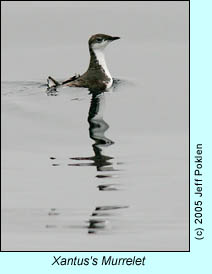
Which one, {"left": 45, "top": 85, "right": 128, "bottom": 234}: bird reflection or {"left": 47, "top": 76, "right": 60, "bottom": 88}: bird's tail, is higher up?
{"left": 47, "top": 76, "right": 60, "bottom": 88}: bird's tail

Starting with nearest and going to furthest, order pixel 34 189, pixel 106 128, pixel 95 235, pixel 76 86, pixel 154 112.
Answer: pixel 95 235 < pixel 34 189 < pixel 106 128 < pixel 154 112 < pixel 76 86

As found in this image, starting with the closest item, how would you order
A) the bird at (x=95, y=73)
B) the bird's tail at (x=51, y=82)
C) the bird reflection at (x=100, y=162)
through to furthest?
the bird reflection at (x=100, y=162) < the bird's tail at (x=51, y=82) < the bird at (x=95, y=73)

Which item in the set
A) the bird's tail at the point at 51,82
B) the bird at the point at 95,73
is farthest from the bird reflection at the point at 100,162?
the bird at the point at 95,73

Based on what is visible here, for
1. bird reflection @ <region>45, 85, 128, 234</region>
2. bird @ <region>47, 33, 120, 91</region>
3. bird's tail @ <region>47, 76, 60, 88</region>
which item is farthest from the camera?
bird @ <region>47, 33, 120, 91</region>

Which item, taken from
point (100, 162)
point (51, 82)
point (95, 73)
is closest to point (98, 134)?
point (100, 162)

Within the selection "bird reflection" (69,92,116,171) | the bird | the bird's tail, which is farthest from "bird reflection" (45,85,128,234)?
the bird

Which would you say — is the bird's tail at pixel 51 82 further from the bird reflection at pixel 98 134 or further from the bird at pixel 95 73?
the bird reflection at pixel 98 134

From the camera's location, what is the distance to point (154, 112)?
1465cm

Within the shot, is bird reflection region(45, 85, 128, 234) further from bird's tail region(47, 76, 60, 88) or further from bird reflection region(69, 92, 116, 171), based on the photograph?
bird's tail region(47, 76, 60, 88)

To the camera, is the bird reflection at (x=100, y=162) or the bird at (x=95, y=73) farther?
the bird at (x=95, y=73)

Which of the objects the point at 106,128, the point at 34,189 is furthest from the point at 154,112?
the point at 34,189

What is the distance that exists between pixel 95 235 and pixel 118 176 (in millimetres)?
1467

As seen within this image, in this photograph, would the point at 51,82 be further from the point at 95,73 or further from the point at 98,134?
the point at 98,134
